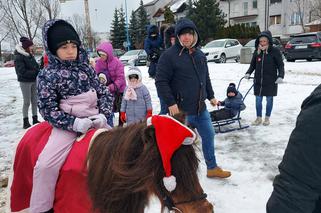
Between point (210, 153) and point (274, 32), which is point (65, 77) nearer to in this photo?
point (210, 153)

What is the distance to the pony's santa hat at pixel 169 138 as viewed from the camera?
1595mm

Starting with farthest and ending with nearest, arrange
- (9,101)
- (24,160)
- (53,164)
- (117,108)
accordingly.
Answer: (9,101) → (117,108) → (24,160) → (53,164)

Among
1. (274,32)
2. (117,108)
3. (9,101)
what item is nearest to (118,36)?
(274,32)

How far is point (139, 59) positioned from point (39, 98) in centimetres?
2263

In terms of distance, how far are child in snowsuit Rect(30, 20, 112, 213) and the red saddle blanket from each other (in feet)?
0.25

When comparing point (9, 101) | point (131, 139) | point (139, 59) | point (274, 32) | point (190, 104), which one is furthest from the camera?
point (274, 32)

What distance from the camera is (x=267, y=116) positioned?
21.4ft

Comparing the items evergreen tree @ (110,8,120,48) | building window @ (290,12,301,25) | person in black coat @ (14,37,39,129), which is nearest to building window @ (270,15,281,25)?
building window @ (290,12,301,25)

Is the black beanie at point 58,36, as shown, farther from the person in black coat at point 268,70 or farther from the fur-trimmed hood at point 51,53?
the person in black coat at point 268,70

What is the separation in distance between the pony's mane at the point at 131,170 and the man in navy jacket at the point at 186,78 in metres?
2.08

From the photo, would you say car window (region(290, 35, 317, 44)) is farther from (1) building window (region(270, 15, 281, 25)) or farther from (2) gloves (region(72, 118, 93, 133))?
(1) building window (region(270, 15, 281, 25))

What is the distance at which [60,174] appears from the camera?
Answer: 221 centimetres

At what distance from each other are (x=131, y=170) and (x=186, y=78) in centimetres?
242

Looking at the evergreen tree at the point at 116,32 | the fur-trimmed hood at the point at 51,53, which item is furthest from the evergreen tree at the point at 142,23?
the fur-trimmed hood at the point at 51,53
